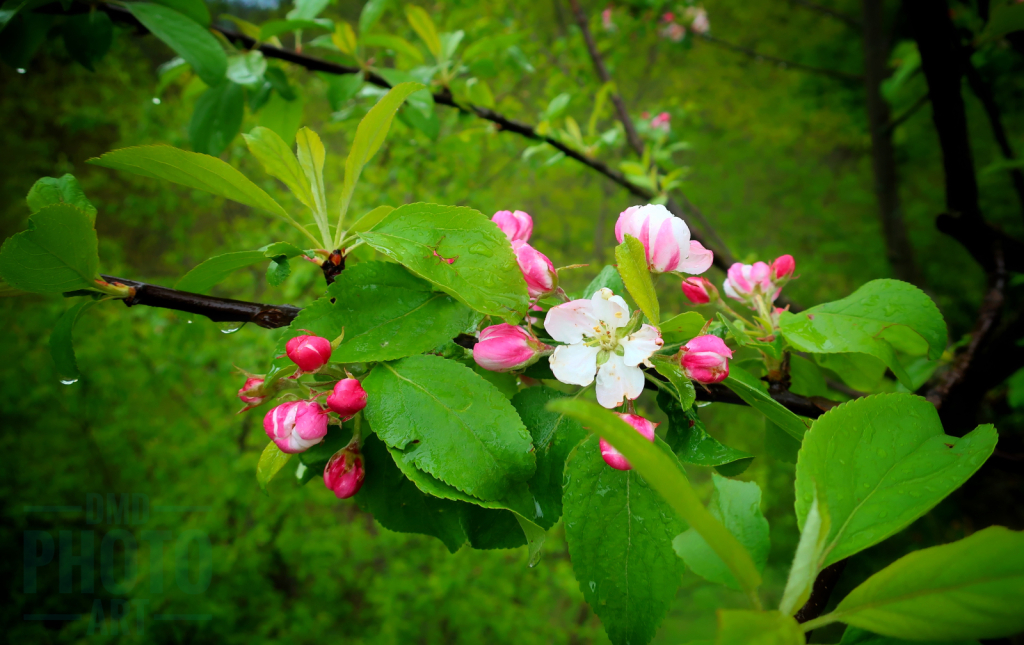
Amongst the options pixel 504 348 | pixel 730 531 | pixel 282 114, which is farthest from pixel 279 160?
pixel 282 114

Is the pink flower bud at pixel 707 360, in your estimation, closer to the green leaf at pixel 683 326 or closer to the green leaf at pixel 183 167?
the green leaf at pixel 683 326

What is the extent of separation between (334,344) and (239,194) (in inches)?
7.3

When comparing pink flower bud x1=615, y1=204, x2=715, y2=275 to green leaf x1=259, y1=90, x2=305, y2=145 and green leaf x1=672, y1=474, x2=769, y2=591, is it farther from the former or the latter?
green leaf x1=259, y1=90, x2=305, y2=145

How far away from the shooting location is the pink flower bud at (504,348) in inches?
17.9

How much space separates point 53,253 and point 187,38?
1.76ft

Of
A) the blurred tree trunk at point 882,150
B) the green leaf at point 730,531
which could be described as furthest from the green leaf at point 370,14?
the blurred tree trunk at point 882,150

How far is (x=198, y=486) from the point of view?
10.3ft

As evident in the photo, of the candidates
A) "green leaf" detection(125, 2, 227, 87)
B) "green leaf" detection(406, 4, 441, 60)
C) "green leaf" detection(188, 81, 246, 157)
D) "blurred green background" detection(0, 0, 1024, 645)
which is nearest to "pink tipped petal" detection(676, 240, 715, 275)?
"green leaf" detection(125, 2, 227, 87)

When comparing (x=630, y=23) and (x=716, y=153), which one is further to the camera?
(x=716, y=153)

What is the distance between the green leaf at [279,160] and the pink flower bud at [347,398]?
21cm

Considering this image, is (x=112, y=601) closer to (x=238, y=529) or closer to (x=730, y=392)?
(x=238, y=529)

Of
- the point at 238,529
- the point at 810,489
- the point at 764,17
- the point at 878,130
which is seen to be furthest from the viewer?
the point at 764,17

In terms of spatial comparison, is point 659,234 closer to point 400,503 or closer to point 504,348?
point 504,348

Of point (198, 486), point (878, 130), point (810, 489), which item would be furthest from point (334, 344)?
point (198, 486)
